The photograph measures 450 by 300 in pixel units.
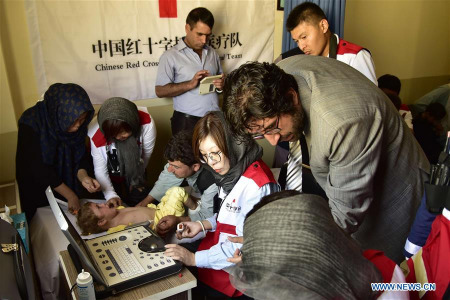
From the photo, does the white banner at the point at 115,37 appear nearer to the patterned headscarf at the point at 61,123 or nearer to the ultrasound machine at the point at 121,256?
the patterned headscarf at the point at 61,123

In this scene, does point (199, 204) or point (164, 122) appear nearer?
point (199, 204)

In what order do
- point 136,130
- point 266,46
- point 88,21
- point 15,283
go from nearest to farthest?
point 15,283 < point 136,130 < point 88,21 < point 266,46

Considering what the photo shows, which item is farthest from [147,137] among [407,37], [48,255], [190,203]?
[407,37]

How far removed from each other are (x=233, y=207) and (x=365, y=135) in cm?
68

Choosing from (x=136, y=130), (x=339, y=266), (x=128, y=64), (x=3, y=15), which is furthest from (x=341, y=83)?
(x=3, y=15)

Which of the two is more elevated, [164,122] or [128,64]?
[128,64]

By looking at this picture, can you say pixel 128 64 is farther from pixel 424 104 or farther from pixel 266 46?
pixel 424 104

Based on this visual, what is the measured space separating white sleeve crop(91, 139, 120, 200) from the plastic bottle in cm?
124

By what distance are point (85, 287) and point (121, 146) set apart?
4.27ft

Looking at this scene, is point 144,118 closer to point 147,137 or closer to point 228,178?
point 147,137

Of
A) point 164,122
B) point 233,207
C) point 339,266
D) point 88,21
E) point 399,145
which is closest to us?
point 339,266

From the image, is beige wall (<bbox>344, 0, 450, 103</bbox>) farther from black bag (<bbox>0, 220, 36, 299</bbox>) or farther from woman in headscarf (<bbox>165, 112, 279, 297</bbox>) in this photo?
black bag (<bbox>0, 220, 36, 299</bbox>)

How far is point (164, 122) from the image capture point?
329 centimetres
